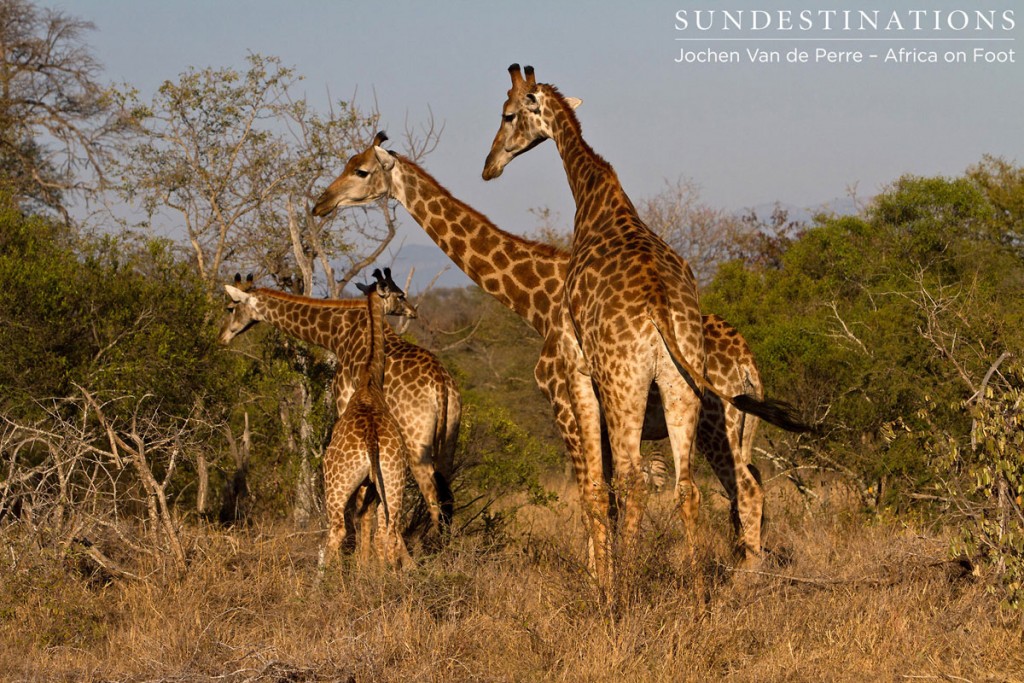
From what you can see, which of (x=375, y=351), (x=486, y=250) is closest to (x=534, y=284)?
(x=486, y=250)

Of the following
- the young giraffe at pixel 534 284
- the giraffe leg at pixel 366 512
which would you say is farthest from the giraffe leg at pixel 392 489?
the young giraffe at pixel 534 284

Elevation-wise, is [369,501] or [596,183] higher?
[596,183]

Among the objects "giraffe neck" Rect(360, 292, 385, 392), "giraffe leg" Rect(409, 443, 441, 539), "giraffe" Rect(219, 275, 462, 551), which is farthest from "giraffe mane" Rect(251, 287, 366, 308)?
"giraffe leg" Rect(409, 443, 441, 539)

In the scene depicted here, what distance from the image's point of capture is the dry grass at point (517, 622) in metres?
5.27

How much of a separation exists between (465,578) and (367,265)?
5.01 meters

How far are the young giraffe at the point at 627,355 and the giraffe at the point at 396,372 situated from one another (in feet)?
5.88

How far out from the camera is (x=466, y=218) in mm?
7949

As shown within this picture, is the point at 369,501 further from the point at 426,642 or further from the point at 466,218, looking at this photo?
the point at 426,642

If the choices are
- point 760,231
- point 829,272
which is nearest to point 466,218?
point 829,272

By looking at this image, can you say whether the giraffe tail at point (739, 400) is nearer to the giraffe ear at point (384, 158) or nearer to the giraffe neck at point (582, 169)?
the giraffe neck at point (582, 169)

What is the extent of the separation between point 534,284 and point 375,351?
4.81ft

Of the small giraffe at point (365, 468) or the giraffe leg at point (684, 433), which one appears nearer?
the giraffe leg at point (684, 433)

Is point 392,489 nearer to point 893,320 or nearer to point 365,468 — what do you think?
point 365,468

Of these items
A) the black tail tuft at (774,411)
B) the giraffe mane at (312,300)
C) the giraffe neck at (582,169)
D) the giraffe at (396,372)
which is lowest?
the black tail tuft at (774,411)
